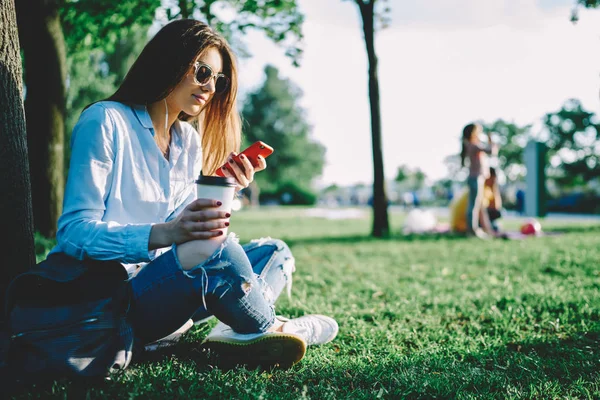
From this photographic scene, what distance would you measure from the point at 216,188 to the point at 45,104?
5637 millimetres

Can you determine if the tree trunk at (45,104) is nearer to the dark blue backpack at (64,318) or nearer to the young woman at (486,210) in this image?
the dark blue backpack at (64,318)

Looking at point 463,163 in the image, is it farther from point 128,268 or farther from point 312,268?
point 128,268

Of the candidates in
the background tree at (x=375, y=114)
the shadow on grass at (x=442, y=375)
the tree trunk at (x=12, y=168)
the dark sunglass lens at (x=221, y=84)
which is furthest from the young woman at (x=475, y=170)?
the tree trunk at (x=12, y=168)

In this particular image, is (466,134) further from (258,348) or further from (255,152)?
(258,348)

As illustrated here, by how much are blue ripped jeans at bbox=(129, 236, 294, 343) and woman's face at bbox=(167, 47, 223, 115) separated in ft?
2.22

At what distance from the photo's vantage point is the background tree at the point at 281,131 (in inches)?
2267

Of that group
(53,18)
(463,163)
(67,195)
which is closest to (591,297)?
(67,195)

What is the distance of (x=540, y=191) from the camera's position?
18.9 metres

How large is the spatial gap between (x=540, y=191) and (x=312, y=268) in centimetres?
1633

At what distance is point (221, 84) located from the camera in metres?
2.40

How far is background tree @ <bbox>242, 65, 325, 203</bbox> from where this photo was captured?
189 feet

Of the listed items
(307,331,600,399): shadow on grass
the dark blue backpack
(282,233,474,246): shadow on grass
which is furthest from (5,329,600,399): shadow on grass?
(282,233,474,246): shadow on grass

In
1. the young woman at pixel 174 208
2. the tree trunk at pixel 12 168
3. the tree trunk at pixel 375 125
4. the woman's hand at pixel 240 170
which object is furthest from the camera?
the tree trunk at pixel 375 125

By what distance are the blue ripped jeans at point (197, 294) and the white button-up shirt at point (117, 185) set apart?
11 centimetres
